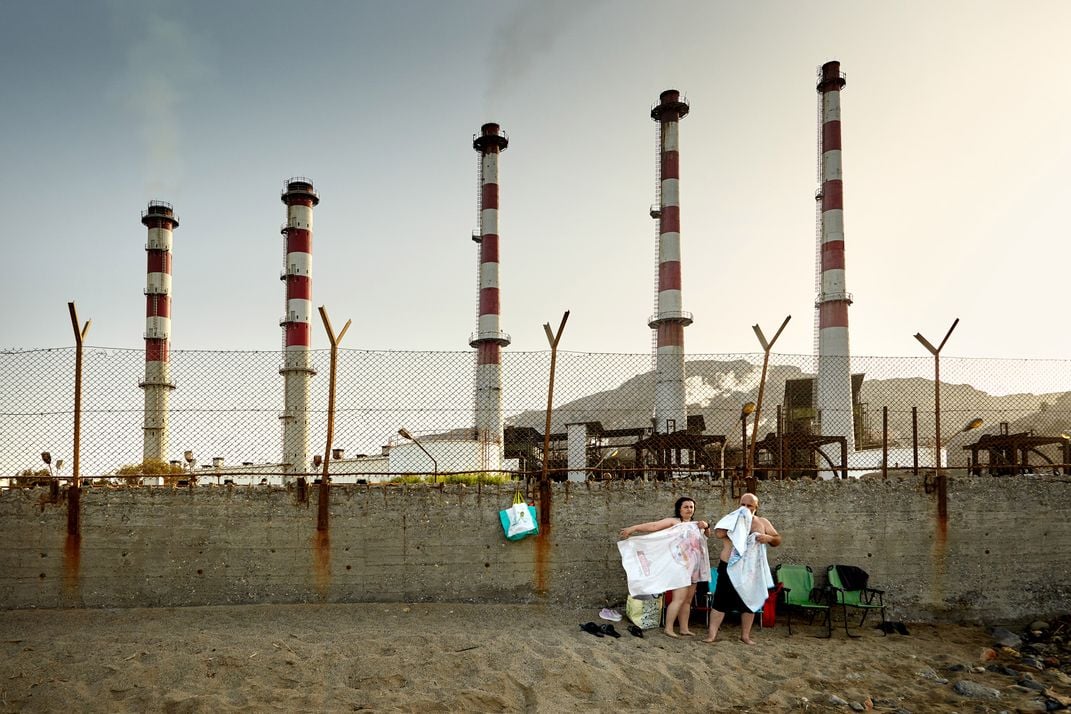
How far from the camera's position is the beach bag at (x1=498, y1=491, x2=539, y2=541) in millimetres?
7770

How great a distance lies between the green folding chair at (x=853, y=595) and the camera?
7.64 m

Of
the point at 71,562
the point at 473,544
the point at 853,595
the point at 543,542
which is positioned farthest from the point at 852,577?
the point at 71,562

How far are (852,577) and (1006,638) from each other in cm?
163

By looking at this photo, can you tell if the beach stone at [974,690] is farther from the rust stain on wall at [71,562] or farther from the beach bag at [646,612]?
the rust stain on wall at [71,562]

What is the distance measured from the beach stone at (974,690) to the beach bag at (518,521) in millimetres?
3960

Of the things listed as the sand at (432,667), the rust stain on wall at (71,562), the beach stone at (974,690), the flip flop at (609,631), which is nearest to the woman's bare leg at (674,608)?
the sand at (432,667)

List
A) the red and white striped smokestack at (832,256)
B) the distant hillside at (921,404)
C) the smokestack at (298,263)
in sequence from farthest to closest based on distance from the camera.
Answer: the smokestack at (298,263) → the red and white striped smokestack at (832,256) → the distant hillside at (921,404)

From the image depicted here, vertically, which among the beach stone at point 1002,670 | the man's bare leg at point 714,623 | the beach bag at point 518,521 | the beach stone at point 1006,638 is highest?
the beach bag at point 518,521

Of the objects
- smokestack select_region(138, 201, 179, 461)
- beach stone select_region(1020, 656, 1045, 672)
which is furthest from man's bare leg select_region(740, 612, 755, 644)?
smokestack select_region(138, 201, 179, 461)

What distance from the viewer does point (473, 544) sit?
785cm

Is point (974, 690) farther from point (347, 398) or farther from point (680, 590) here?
point (347, 398)

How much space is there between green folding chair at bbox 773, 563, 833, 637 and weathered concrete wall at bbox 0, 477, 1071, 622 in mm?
269

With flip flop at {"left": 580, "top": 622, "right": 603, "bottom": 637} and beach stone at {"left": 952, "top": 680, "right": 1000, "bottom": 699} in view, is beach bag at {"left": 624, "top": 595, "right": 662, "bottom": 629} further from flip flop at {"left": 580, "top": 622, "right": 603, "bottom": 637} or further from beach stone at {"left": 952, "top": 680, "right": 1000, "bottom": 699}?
beach stone at {"left": 952, "top": 680, "right": 1000, "bottom": 699}

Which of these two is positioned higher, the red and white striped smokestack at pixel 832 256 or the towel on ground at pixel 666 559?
the red and white striped smokestack at pixel 832 256
